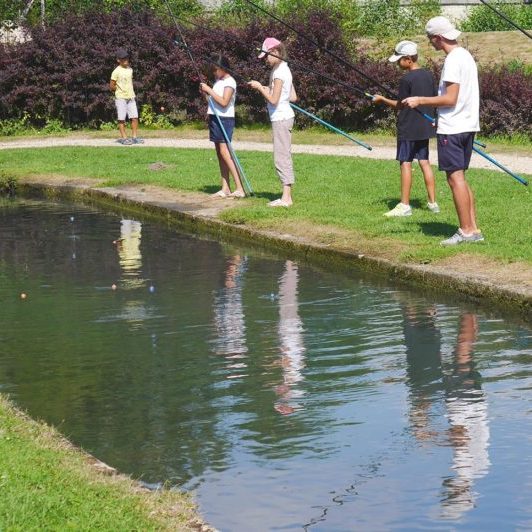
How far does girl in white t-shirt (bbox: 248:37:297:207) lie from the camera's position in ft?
45.7

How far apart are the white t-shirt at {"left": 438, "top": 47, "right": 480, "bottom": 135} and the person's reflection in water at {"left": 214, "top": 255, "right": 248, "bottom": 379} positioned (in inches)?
86.8

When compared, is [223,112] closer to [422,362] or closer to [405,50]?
[405,50]

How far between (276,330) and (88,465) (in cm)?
365

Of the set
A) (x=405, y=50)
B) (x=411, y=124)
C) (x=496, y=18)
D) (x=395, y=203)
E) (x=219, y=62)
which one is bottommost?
(x=395, y=203)

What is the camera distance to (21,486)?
5625mm

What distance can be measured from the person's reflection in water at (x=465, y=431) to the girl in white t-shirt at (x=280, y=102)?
540 centimetres

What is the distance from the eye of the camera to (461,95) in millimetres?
11445

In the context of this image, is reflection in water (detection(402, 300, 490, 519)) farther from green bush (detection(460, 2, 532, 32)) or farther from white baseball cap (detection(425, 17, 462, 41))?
green bush (detection(460, 2, 532, 32))

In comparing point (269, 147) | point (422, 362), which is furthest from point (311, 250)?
point (269, 147)

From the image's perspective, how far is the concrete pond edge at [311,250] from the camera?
10125 mm

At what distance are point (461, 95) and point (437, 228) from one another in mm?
1749

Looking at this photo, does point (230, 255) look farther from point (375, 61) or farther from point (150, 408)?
point (375, 61)

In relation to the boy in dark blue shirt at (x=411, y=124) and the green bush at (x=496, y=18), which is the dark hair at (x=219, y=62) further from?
the green bush at (x=496, y=18)

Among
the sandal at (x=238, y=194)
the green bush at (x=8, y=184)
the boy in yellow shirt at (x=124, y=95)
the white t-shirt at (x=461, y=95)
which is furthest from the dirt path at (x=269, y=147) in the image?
the white t-shirt at (x=461, y=95)
